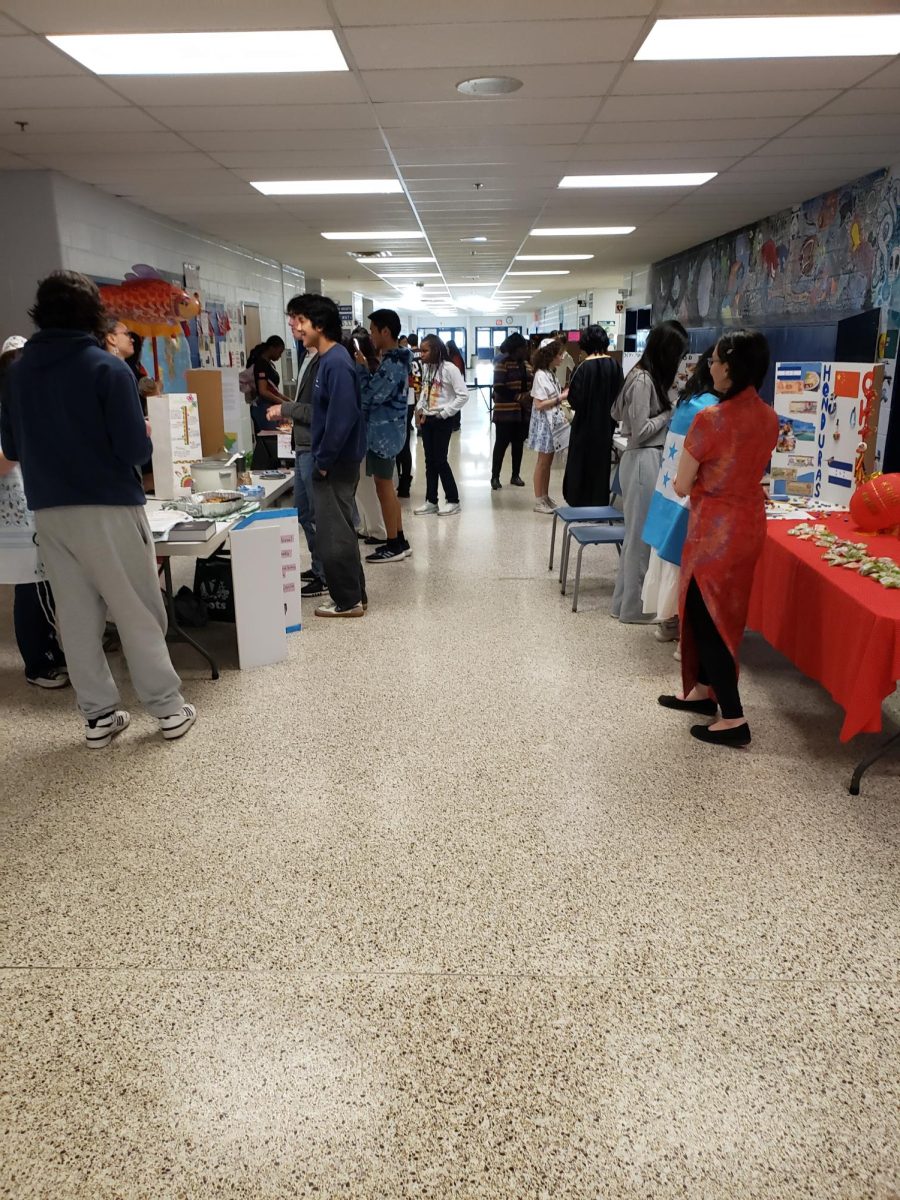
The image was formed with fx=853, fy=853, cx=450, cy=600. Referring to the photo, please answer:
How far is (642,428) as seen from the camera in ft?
13.9

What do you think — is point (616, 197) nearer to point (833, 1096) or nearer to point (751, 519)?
point (751, 519)

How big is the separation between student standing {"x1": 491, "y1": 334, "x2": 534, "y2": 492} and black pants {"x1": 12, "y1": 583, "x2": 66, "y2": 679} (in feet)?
18.1

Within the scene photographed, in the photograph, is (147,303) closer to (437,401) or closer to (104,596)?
(437,401)

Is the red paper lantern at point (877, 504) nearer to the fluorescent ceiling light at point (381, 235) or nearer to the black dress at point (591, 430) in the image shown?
the black dress at point (591, 430)

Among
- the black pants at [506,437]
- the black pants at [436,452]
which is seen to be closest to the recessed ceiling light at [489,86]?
the black pants at [436,452]

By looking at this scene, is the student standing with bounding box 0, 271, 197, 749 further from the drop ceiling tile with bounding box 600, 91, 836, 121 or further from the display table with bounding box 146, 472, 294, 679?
the drop ceiling tile with bounding box 600, 91, 836, 121

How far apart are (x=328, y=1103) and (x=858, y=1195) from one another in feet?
3.26

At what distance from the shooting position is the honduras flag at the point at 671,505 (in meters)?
3.57

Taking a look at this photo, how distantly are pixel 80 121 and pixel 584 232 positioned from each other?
583 cm

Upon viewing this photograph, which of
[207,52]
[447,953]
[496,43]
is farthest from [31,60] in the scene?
[447,953]

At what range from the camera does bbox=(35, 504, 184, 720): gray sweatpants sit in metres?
2.88

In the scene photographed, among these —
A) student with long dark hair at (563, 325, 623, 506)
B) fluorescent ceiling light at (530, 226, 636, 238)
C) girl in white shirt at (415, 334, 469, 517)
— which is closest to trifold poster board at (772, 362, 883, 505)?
student with long dark hair at (563, 325, 623, 506)

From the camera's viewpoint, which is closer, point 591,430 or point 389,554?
point 591,430

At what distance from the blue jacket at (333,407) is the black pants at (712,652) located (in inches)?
79.5
